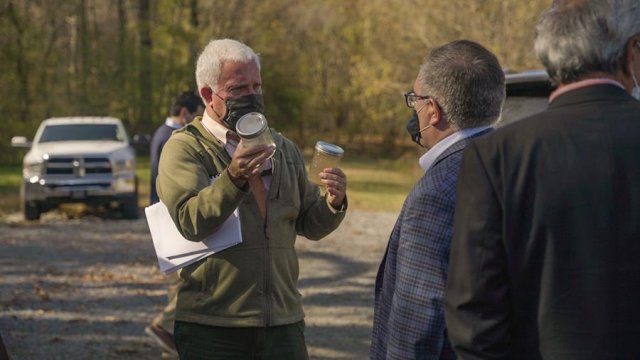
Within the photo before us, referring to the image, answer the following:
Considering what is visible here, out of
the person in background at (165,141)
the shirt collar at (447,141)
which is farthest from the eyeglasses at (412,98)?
the person in background at (165,141)

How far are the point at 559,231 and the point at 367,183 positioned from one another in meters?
31.0

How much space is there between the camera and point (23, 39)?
36312mm

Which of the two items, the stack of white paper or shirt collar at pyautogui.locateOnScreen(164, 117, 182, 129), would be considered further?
shirt collar at pyautogui.locateOnScreen(164, 117, 182, 129)

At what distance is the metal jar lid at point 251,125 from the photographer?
3.99m

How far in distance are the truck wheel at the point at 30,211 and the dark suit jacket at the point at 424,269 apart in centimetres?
1789

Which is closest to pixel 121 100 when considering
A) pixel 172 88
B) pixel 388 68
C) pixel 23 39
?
pixel 172 88

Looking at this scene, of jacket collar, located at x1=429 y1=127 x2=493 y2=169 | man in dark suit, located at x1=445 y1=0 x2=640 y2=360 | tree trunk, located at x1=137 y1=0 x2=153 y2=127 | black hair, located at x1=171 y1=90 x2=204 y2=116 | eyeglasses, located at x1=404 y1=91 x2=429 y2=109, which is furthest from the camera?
tree trunk, located at x1=137 y1=0 x2=153 y2=127

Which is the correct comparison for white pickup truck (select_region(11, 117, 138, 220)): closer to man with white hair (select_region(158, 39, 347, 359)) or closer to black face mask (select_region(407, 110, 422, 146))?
man with white hair (select_region(158, 39, 347, 359))

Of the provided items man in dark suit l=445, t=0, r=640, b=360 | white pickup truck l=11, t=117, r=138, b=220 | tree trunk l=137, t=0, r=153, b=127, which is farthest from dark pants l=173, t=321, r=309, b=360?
tree trunk l=137, t=0, r=153, b=127

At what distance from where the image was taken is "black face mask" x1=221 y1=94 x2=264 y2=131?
4426 mm

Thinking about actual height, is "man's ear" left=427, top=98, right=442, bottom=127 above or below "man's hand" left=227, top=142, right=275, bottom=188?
above

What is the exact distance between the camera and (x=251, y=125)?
4.05 m

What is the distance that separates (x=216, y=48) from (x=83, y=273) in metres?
9.63

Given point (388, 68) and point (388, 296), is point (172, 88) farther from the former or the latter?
point (388, 296)
